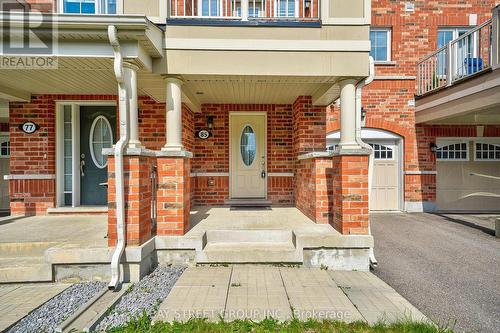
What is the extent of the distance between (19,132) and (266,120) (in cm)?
521

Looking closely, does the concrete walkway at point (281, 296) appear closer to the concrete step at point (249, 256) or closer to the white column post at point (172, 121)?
the concrete step at point (249, 256)

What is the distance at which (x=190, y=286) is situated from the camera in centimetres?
327

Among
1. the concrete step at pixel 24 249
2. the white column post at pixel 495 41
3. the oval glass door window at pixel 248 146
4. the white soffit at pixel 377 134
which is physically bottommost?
the concrete step at pixel 24 249

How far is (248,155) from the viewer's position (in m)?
6.66

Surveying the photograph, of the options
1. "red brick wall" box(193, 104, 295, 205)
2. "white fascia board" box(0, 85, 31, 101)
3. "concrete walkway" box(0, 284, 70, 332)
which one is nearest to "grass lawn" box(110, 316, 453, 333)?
"concrete walkway" box(0, 284, 70, 332)

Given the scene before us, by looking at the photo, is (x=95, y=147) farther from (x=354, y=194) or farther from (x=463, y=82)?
(x=463, y=82)

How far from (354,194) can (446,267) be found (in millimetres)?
1833

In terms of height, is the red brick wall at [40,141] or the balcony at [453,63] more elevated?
the balcony at [453,63]

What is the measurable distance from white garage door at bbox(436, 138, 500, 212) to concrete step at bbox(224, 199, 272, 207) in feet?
→ 19.0

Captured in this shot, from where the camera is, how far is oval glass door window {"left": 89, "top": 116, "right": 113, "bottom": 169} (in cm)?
589

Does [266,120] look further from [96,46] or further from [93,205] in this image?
[93,205]

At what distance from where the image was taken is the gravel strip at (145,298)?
268cm

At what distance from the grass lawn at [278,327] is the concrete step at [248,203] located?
3.75m

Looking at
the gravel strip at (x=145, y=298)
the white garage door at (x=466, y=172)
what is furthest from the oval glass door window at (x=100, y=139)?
the white garage door at (x=466, y=172)
